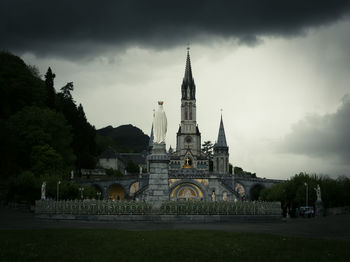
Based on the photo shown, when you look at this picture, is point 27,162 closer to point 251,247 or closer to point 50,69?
point 50,69

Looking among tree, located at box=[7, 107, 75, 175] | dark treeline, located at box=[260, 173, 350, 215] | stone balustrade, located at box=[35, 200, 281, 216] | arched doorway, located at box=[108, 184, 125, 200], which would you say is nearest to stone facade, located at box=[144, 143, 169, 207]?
stone balustrade, located at box=[35, 200, 281, 216]

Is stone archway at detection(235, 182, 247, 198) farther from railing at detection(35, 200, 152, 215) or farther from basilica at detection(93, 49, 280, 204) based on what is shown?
railing at detection(35, 200, 152, 215)

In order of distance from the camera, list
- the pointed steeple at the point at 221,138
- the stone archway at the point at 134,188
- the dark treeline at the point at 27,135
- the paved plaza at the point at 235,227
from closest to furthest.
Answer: the paved plaza at the point at 235,227, the dark treeline at the point at 27,135, the stone archway at the point at 134,188, the pointed steeple at the point at 221,138

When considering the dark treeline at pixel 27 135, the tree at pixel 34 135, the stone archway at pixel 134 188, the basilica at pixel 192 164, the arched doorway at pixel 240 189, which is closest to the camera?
the dark treeline at pixel 27 135

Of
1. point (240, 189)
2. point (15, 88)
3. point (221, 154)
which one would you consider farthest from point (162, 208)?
point (221, 154)

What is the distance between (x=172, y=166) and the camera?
13162cm

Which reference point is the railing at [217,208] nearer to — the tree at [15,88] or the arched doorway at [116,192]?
the tree at [15,88]

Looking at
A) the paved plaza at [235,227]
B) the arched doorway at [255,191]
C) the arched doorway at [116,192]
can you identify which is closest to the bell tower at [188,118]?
the arched doorway at [255,191]

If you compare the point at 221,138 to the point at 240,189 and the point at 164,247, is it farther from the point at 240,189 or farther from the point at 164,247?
the point at 164,247

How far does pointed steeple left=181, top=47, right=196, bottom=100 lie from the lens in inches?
5438

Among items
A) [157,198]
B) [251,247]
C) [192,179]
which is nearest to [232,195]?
[192,179]

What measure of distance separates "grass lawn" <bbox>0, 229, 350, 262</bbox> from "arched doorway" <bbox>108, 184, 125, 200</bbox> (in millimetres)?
76837

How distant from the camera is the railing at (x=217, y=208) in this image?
101 feet

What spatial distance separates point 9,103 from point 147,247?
60134mm
